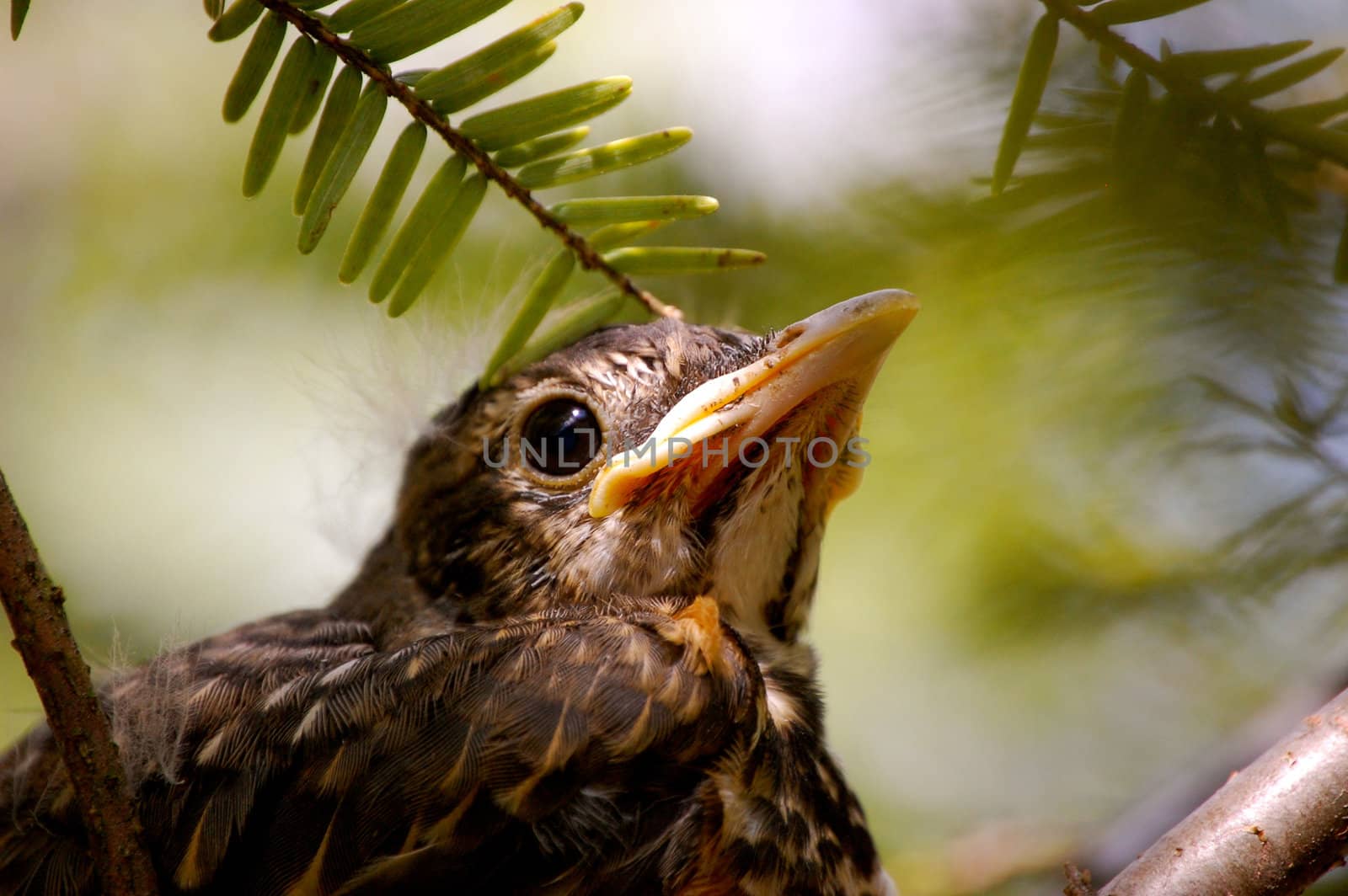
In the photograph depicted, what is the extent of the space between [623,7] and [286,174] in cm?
90

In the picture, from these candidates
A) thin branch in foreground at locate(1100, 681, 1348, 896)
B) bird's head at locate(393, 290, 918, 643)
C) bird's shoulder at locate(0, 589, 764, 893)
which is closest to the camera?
bird's shoulder at locate(0, 589, 764, 893)

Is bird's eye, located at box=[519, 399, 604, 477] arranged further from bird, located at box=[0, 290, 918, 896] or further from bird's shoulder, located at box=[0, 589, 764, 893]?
bird's shoulder, located at box=[0, 589, 764, 893]

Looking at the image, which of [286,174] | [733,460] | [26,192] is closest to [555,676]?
[733,460]

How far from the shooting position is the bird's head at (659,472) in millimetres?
1481

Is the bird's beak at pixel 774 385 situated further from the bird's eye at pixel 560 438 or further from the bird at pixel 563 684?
the bird's eye at pixel 560 438

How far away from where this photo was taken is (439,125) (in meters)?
1.10

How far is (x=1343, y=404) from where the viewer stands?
1361 mm

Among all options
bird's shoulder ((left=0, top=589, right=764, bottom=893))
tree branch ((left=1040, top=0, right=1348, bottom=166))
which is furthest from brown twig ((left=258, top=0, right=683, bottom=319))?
tree branch ((left=1040, top=0, right=1348, bottom=166))

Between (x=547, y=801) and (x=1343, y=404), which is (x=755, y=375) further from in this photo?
(x=1343, y=404)

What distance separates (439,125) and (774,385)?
558mm

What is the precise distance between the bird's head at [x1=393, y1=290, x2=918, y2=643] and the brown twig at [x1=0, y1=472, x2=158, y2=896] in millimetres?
655

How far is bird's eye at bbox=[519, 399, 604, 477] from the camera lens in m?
1.69

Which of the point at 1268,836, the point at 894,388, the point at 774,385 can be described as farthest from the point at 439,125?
the point at 1268,836

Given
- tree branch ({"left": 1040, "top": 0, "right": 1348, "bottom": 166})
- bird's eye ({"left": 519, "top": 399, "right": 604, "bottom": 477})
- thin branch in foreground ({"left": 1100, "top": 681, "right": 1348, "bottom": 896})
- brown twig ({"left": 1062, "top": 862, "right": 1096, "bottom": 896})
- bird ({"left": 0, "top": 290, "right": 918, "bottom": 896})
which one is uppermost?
tree branch ({"left": 1040, "top": 0, "right": 1348, "bottom": 166})
